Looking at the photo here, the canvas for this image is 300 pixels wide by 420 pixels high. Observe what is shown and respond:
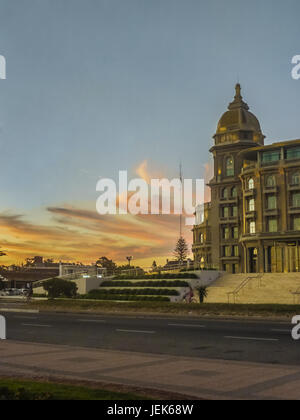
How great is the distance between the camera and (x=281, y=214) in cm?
6406

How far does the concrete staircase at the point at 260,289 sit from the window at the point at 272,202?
15.6 m

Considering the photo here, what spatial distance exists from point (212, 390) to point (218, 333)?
11.7 metres

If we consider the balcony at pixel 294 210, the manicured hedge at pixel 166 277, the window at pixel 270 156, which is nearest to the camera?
the manicured hedge at pixel 166 277

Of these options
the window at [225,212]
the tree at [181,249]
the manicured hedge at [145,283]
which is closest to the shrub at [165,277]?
the manicured hedge at [145,283]

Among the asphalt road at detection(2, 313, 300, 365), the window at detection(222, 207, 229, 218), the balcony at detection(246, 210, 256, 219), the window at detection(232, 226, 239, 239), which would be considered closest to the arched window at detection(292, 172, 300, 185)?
the balcony at detection(246, 210, 256, 219)

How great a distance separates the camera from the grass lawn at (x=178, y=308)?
28953mm

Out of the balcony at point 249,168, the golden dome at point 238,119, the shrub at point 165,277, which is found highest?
the golden dome at point 238,119

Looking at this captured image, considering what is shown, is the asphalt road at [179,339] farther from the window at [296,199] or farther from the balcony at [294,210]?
the window at [296,199]

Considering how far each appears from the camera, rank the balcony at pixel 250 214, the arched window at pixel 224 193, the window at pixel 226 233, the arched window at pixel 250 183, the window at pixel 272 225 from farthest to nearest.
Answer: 1. the arched window at pixel 224 193
2. the window at pixel 226 233
3. the arched window at pixel 250 183
4. the balcony at pixel 250 214
5. the window at pixel 272 225

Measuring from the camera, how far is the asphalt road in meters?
15.2

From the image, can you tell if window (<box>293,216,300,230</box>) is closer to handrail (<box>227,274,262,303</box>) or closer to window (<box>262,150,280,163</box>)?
window (<box>262,150,280,163</box>)

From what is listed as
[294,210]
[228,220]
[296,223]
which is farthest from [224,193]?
[296,223]
